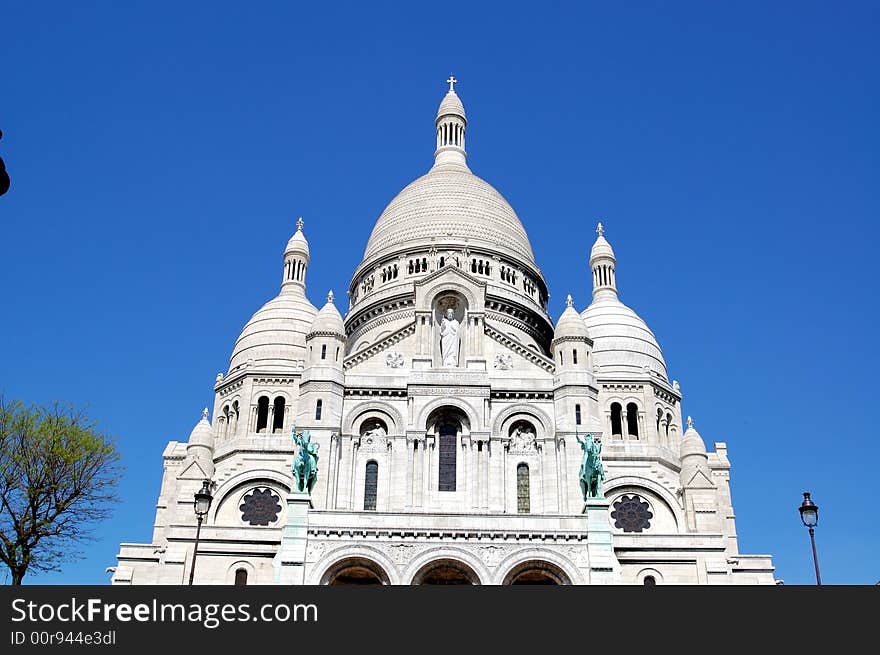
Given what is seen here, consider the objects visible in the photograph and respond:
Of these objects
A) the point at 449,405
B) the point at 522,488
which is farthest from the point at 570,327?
the point at 522,488

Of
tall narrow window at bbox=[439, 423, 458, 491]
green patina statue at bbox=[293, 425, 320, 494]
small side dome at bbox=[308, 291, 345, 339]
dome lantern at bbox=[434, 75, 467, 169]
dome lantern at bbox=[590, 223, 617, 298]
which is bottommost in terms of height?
green patina statue at bbox=[293, 425, 320, 494]

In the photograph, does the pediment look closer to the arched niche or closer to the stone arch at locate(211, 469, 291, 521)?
the stone arch at locate(211, 469, 291, 521)

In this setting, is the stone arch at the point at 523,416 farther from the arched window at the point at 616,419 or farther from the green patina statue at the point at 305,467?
the arched window at the point at 616,419

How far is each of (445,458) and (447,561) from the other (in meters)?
6.96

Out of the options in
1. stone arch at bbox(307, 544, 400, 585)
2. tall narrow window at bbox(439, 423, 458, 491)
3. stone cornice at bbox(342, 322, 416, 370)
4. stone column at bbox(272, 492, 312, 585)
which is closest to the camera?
stone column at bbox(272, 492, 312, 585)

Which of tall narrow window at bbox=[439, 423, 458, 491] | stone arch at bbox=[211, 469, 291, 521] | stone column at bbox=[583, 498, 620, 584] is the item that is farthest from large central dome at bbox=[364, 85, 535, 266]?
stone column at bbox=[583, 498, 620, 584]

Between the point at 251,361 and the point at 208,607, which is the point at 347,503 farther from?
the point at 208,607

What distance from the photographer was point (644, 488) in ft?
182

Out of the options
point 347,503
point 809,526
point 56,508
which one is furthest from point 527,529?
point 56,508

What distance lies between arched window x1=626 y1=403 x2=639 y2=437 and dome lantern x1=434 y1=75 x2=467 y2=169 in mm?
26568

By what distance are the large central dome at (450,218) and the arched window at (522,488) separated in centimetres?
2178

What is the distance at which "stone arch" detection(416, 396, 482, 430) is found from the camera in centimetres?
4762

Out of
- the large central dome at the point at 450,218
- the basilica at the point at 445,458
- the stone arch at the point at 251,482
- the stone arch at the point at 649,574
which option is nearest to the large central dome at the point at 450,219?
the large central dome at the point at 450,218

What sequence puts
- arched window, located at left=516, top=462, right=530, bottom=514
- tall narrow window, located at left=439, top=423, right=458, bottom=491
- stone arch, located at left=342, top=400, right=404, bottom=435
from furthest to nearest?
1. stone arch, located at left=342, top=400, right=404, bottom=435
2. tall narrow window, located at left=439, top=423, right=458, bottom=491
3. arched window, located at left=516, top=462, right=530, bottom=514
